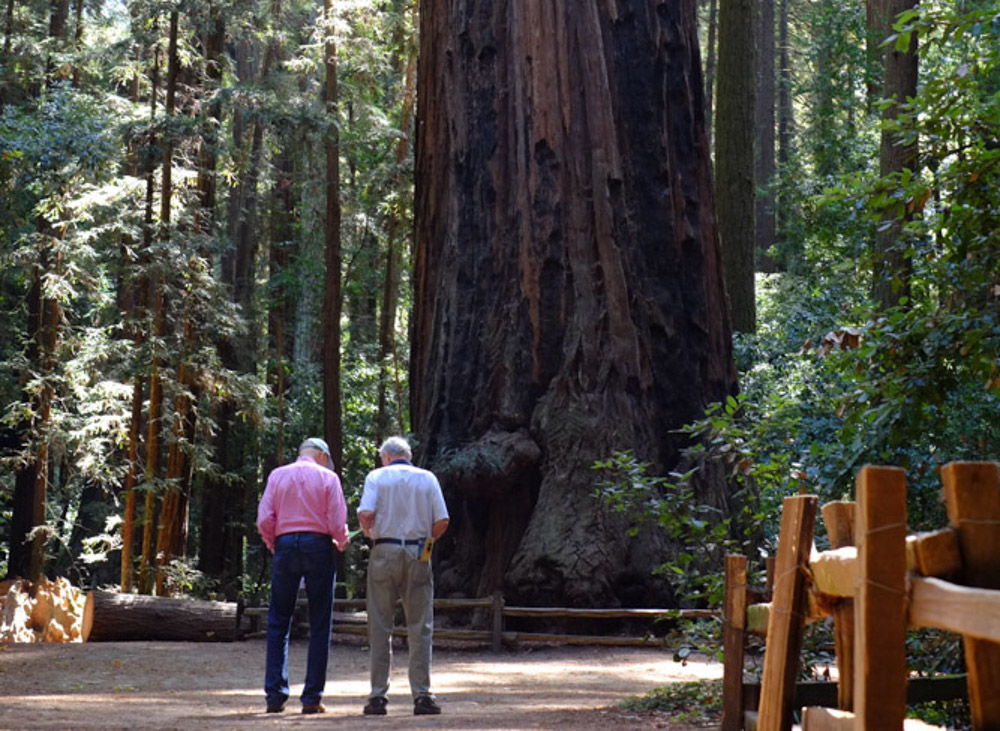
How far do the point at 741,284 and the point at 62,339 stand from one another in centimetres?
1394

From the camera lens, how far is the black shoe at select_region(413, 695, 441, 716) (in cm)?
885

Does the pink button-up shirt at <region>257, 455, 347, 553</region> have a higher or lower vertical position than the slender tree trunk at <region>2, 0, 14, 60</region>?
lower

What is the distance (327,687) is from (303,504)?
295 centimetres

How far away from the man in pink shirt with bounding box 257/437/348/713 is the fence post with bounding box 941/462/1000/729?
20.7 ft

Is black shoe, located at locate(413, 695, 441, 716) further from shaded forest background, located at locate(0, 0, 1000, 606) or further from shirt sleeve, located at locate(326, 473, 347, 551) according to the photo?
shaded forest background, located at locate(0, 0, 1000, 606)

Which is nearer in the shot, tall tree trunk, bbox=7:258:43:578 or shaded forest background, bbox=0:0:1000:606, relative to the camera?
shaded forest background, bbox=0:0:1000:606

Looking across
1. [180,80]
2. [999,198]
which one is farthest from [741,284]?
[999,198]

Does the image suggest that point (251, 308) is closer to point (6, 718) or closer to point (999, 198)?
point (6, 718)

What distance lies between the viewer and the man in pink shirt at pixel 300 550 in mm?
9055

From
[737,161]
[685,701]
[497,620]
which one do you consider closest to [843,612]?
[685,701]

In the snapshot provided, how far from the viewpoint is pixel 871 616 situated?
3.34 meters

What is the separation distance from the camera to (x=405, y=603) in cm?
909

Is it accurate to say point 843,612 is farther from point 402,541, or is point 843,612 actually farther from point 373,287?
point 373,287

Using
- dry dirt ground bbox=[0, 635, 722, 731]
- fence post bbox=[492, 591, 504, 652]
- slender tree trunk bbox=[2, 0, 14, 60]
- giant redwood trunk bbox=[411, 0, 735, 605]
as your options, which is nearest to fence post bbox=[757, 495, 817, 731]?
dry dirt ground bbox=[0, 635, 722, 731]
